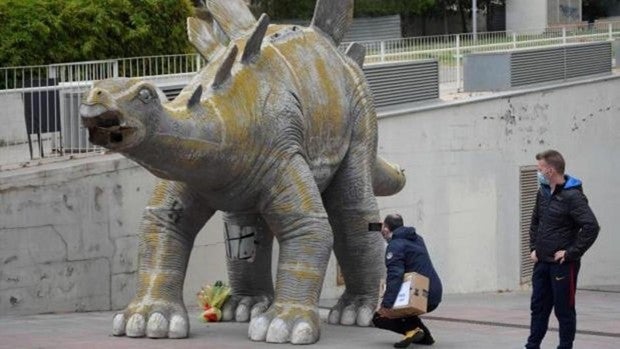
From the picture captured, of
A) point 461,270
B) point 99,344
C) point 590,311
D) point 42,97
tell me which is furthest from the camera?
point 461,270

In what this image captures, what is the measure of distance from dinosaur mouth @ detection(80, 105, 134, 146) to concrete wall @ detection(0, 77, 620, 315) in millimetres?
4215

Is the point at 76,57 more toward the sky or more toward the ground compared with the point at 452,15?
more toward the ground

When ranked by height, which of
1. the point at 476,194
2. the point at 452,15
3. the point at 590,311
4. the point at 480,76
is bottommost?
the point at 590,311

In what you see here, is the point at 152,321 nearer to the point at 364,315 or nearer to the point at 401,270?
the point at 401,270

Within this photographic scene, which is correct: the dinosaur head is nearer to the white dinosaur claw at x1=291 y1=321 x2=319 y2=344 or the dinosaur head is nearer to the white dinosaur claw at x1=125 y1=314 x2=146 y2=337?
the white dinosaur claw at x1=125 y1=314 x2=146 y2=337

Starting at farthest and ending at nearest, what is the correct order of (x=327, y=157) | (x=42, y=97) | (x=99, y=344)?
1. (x=42, y=97)
2. (x=327, y=157)
3. (x=99, y=344)

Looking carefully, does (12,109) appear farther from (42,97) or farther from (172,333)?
(172,333)

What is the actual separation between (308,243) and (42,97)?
4.95 m

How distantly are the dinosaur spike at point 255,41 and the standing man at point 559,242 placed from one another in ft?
7.97

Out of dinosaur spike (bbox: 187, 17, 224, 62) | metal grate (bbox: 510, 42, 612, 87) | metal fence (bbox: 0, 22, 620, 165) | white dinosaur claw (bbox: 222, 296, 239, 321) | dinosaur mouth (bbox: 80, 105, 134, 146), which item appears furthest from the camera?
metal grate (bbox: 510, 42, 612, 87)

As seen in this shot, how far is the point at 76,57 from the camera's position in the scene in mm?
23062

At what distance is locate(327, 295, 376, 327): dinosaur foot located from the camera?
46.4 feet

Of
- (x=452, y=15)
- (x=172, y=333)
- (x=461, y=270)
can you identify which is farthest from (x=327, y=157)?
(x=452, y=15)

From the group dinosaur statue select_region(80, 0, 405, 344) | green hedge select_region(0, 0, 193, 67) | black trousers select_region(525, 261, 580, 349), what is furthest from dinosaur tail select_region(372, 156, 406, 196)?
green hedge select_region(0, 0, 193, 67)
